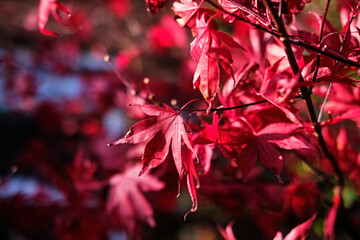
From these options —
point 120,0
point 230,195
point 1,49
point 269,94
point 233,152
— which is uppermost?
point 269,94

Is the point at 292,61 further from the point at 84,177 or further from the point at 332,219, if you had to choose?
the point at 84,177

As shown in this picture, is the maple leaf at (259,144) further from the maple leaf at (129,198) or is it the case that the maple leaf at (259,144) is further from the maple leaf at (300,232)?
the maple leaf at (129,198)

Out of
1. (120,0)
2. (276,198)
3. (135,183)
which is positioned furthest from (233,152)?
(120,0)

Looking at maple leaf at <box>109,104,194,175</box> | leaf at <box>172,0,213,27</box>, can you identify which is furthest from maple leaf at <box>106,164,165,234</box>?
leaf at <box>172,0,213,27</box>

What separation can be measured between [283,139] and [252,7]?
8.6 inches

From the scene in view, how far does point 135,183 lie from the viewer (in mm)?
901

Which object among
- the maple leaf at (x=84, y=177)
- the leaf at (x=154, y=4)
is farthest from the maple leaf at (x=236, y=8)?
the maple leaf at (x=84, y=177)

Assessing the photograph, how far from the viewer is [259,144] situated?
0.55 m

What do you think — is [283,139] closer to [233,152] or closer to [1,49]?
[233,152]

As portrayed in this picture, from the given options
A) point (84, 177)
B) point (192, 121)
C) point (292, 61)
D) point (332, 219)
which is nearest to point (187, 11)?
point (292, 61)

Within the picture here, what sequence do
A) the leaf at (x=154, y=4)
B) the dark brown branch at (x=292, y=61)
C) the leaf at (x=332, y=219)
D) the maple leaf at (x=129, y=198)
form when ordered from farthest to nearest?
the maple leaf at (x=129, y=198) → the leaf at (x=332, y=219) → the leaf at (x=154, y=4) → the dark brown branch at (x=292, y=61)

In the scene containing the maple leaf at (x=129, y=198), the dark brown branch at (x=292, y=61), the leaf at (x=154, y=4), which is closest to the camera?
the dark brown branch at (x=292, y=61)

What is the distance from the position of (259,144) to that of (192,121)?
33cm

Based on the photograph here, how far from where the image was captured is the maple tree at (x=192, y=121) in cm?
51
